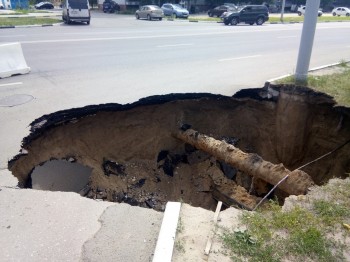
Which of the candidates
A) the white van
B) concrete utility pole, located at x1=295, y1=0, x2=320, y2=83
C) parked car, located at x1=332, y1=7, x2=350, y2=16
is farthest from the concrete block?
parked car, located at x1=332, y1=7, x2=350, y2=16

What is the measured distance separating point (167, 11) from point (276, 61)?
29067mm

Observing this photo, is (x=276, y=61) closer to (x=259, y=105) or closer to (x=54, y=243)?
(x=259, y=105)

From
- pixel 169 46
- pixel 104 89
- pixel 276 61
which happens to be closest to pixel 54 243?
pixel 104 89

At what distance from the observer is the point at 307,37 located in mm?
7535

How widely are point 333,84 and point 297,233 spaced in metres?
5.67

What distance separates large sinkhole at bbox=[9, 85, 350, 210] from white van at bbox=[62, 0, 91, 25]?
68.9 ft

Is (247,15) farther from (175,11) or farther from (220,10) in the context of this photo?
(175,11)

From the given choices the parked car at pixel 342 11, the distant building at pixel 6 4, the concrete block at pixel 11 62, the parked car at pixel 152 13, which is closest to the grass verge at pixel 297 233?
the concrete block at pixel 11 62

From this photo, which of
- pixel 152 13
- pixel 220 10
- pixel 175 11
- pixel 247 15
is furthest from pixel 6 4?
pixel 247 15

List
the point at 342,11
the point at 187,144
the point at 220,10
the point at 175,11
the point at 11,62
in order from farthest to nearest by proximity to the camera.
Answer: the point at 342,11 < the point at 220,10 < the point at 175,11 < the point at 11,62 < the point at 187,144

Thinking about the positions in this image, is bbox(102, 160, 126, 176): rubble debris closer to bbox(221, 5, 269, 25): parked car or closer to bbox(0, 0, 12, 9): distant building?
bbox(221, 5, 269, 25): parked car

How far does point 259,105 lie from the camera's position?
25.7 feet

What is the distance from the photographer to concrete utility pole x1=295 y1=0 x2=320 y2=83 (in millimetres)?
7281

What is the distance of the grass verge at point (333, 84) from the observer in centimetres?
684
